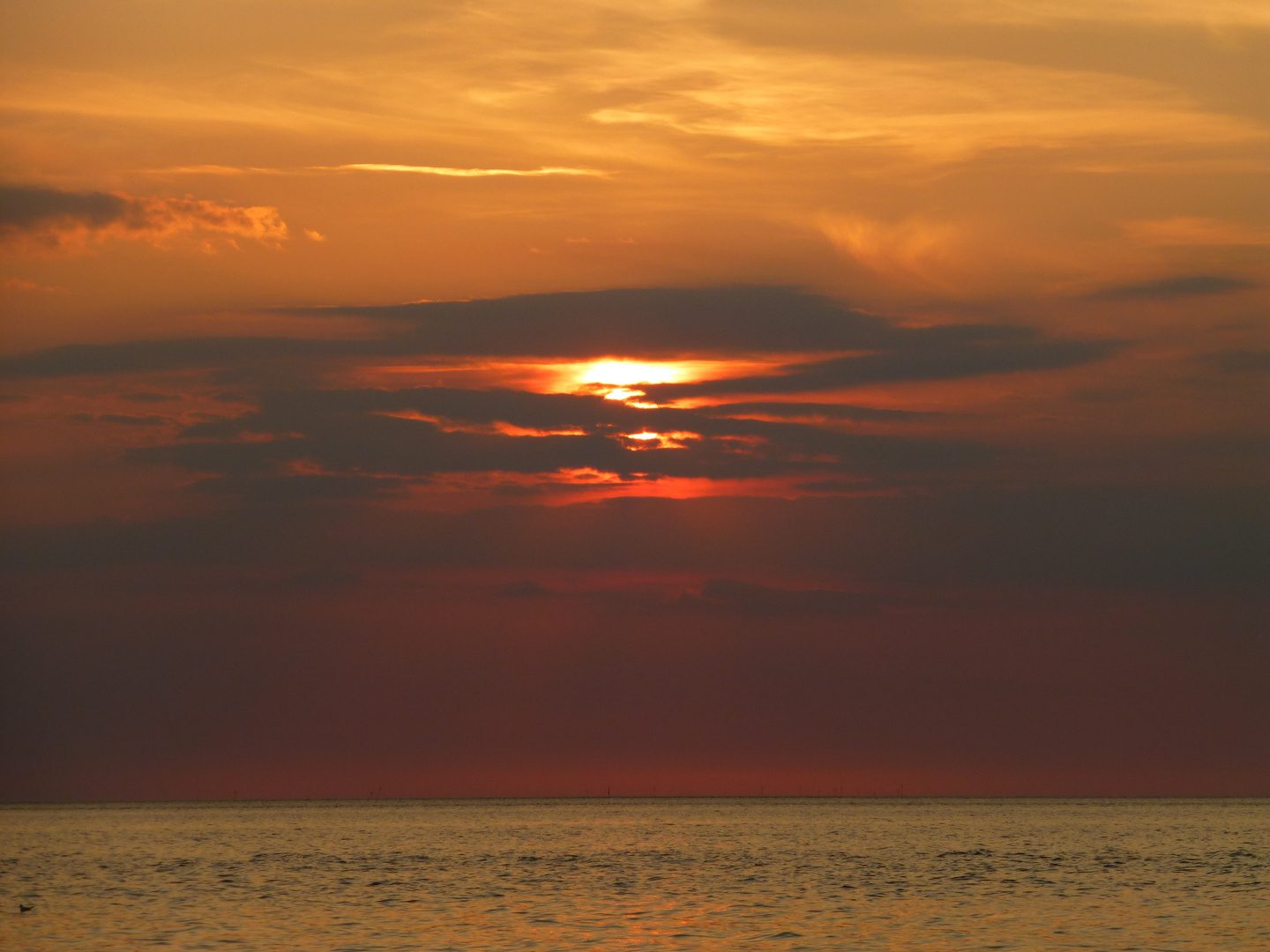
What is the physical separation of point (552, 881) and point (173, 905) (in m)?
28.4

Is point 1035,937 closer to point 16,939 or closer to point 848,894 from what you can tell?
point 848,894

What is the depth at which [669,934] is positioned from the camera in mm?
72125

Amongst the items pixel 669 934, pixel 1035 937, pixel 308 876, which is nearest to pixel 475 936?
pixel 669 934

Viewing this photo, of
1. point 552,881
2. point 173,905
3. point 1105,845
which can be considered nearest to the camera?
point 173,905

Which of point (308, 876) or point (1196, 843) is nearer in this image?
point (308, 876)

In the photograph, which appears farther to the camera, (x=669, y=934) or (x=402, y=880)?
(x=402, y=880)

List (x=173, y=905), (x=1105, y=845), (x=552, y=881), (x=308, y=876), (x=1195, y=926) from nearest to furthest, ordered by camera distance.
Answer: (x=1195, y=926)
(x=173, y=905)
(x=552, y=881)
(x=308, y=876)
(x=1105, y=845)

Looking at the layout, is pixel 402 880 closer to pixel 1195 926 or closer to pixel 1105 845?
pixel 1195 926

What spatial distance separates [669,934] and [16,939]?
2976cm

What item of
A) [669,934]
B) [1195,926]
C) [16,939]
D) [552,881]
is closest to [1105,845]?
[552,881]

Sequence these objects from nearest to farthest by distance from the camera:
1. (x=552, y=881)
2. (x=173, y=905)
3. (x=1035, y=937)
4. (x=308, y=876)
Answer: (x=1035, y=937), (x=173, y=905), (x=552, y=881), (x=308, y=876)

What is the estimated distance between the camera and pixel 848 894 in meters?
95.3

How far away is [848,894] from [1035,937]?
1030 inches

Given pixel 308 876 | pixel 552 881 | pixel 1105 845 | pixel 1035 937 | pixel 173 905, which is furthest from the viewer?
pixel 1105 845
